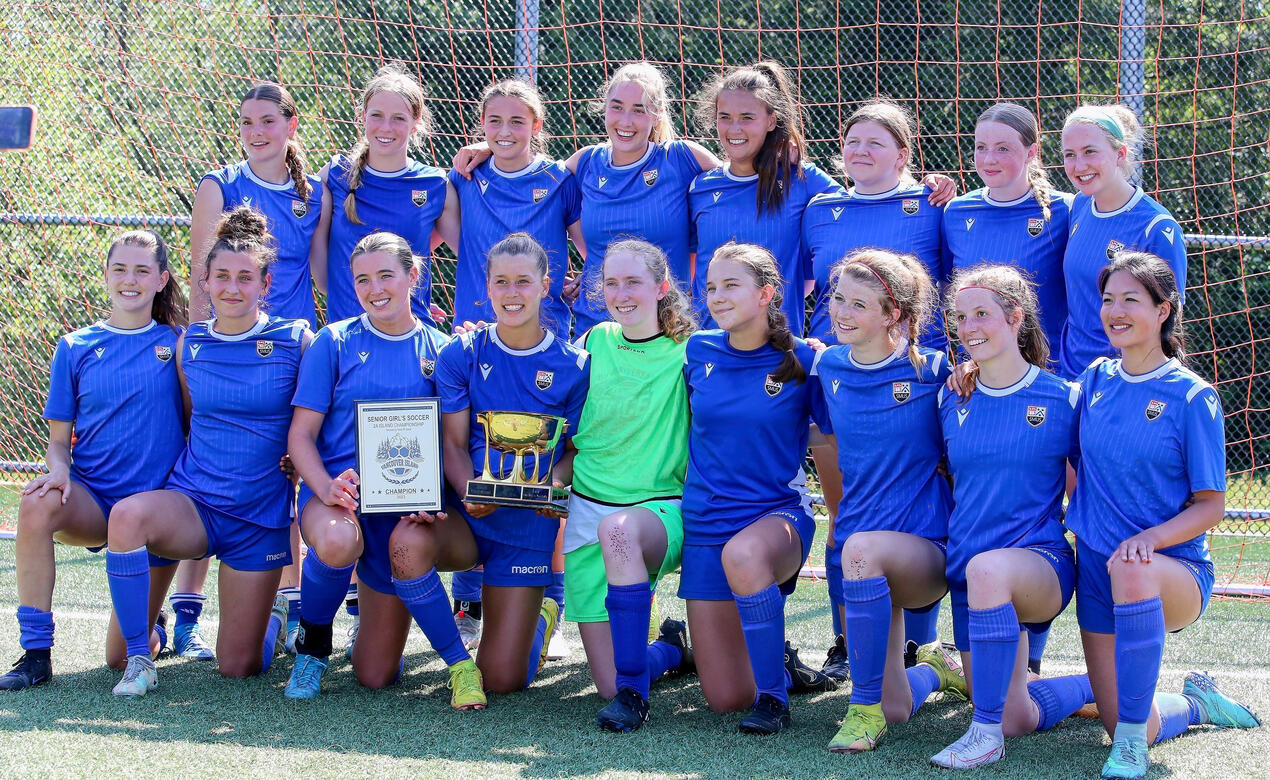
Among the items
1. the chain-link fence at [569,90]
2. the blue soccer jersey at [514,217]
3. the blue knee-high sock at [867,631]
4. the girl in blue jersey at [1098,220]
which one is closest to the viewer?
the blue knee-high sock at [867,631]

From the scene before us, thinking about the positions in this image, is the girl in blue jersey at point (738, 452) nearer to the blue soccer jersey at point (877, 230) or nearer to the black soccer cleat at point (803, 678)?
the black soccer cleat at point (803, 678)

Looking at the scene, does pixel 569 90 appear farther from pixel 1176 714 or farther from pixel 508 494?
pixel 1176 714

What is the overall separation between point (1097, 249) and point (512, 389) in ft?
5.50

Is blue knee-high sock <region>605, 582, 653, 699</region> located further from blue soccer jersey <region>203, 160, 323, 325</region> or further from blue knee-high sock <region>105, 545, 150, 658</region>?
blue soccer jersey <region>203, 160, 323, 325</region>

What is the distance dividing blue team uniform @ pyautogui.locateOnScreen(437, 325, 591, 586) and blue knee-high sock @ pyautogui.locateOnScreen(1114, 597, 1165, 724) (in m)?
1.53

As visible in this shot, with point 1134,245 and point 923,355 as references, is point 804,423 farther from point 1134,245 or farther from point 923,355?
point 1134,245

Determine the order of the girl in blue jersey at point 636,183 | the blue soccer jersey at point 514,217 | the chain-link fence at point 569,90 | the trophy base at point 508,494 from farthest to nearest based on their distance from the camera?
1. the chain-link fence at point 569,90
2. the blue soccer jersey at point 514,217
3. the girl in blue jersey at point 636,183
4. the trophy base at point 508,494

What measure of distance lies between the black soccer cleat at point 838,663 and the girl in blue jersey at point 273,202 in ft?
5.61


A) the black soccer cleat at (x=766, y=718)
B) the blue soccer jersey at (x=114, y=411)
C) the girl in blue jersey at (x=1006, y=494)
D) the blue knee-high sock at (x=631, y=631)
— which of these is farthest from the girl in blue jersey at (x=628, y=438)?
the blue soccer jersey at (x=114, y=411)

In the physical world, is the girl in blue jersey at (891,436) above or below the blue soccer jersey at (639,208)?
below

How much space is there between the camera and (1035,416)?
2.96 m

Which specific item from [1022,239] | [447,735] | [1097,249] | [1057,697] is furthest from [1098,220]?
[447,735]

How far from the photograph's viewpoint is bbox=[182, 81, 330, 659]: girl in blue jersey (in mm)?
3979

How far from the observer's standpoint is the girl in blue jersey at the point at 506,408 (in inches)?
135
